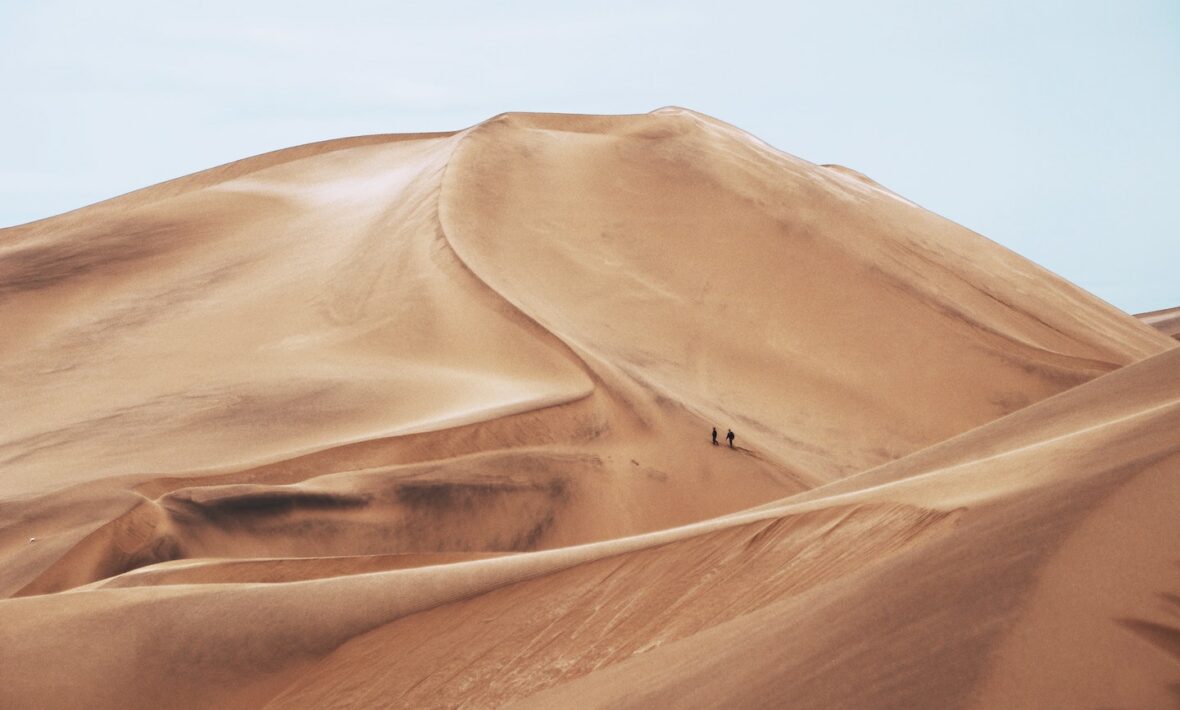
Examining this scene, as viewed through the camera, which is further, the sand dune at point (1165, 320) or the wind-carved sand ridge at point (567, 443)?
the sand dune at point (1165, 320)

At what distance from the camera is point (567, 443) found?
44.6ft

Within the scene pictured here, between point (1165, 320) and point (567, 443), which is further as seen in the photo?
point (1165, 320)

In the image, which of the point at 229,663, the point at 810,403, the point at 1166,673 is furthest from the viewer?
the point at 810,403

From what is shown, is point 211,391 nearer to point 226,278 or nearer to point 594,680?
point 226,278

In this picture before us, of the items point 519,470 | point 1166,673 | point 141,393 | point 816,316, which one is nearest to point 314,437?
point 519,470

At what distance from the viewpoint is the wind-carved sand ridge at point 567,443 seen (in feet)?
14.3

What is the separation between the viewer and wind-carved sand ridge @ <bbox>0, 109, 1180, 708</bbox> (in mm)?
4363

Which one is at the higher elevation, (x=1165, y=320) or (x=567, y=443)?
(x=567, y=443)

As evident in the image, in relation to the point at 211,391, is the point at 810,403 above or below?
below

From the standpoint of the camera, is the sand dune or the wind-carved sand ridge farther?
the sand dune

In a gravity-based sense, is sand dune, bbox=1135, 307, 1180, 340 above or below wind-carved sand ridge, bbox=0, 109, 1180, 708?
below

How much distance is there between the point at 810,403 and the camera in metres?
17.3

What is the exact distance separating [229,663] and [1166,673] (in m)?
4.52

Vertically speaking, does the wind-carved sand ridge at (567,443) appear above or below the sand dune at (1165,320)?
above
